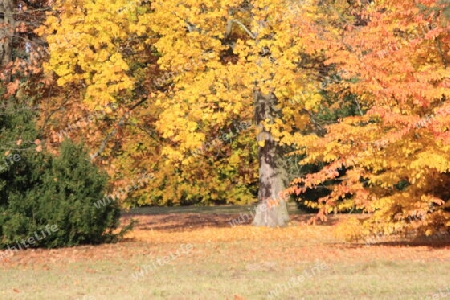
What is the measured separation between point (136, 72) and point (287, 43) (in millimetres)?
6153

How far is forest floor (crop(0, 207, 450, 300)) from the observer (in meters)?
10.5

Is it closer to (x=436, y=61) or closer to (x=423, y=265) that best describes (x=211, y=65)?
(x=436, y=61)

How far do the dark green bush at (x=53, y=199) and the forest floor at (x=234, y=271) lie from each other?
0.59 m

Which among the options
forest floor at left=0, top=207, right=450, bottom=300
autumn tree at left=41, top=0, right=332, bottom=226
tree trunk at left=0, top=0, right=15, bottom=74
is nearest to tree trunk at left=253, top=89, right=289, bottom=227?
autumn tree at left=41, top=0, right=332, bottom=226

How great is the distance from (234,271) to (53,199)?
5.69 metres

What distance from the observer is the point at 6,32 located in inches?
755

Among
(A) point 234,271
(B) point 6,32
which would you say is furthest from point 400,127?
(B) point 6,32

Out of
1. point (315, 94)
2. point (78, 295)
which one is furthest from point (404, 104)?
point (78, 295)

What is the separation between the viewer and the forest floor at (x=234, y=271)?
10.5 metres

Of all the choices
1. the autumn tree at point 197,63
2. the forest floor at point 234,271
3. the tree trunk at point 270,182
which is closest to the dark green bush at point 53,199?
the forest floor at point 234,271

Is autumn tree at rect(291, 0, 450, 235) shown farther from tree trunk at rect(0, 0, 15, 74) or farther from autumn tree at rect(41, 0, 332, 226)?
tree trunk at rect(0, 0, 15, 74)

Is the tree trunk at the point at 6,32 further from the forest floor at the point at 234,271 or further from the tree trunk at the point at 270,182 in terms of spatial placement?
the tree trunk at the point at 270,182

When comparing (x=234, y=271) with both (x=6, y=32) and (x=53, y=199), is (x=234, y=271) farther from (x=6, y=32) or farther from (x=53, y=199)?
(x=6, y=32)

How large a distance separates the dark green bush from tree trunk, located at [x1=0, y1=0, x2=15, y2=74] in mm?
2600
